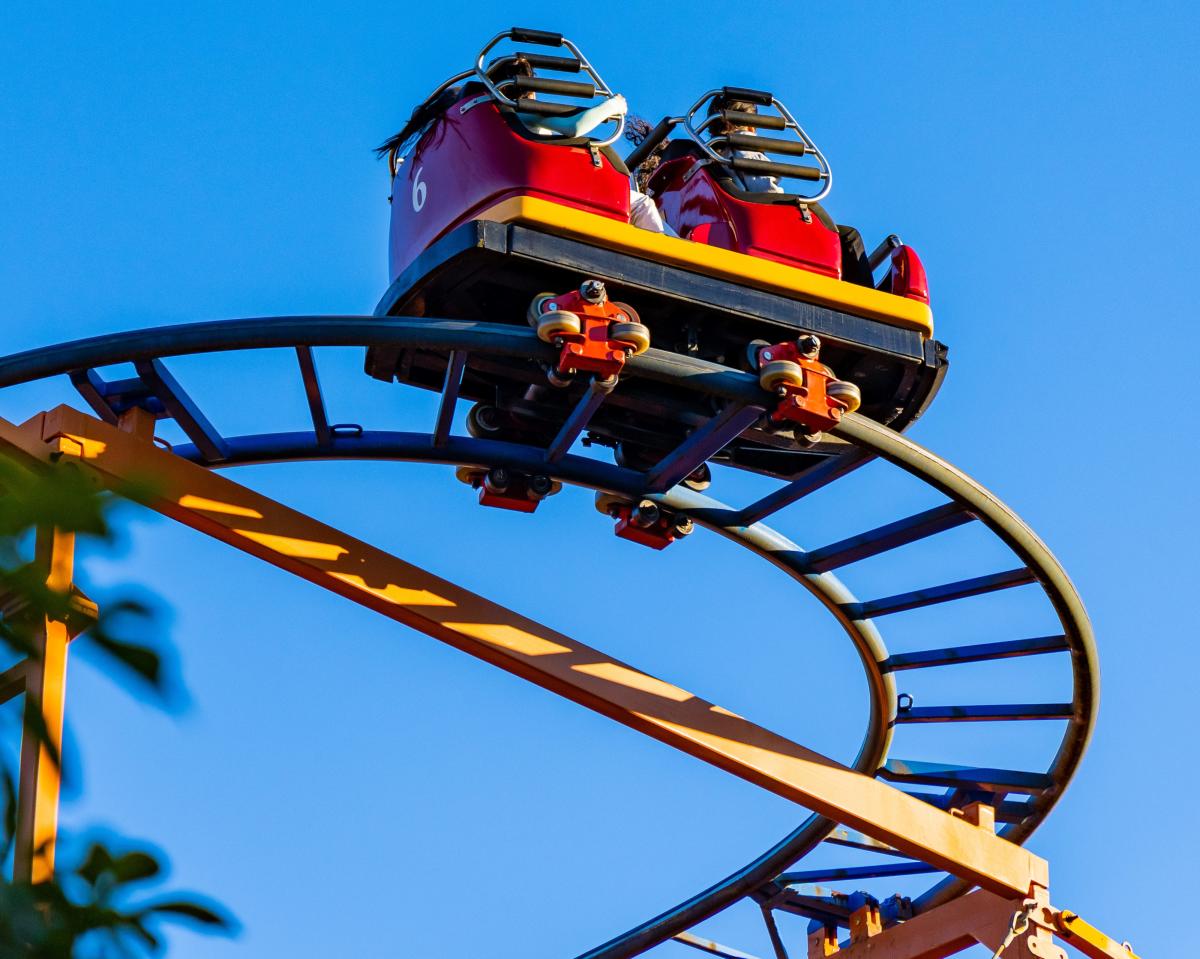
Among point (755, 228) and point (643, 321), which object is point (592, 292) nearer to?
point (643, 321)

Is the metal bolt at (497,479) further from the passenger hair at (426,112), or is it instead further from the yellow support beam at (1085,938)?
the yellow support beam at (1085,938)

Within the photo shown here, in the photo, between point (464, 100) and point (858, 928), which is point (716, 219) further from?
point (858, 928)

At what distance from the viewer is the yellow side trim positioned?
607 cm

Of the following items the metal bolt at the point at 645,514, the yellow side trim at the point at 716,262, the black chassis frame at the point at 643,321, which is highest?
the yellow side trim at the point at 716,262

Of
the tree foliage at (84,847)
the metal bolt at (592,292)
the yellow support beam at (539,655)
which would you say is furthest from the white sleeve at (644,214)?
the tree foliage at (84,847)

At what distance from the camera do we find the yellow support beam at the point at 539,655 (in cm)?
590

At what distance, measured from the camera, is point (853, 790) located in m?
7.30

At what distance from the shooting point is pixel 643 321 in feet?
21.1

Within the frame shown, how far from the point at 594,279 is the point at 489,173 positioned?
498mm

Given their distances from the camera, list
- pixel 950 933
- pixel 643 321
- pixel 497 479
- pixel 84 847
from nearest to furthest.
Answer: pixel 84 847
pixel 643 321
pixel 497 479
pixel 950 933

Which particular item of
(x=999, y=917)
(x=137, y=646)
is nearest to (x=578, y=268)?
(x=999, y=917)

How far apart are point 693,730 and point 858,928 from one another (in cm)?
223

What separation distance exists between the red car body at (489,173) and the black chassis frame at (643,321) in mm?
177

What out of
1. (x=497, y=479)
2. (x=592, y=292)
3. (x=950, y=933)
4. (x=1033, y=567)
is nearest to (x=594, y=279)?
(x=592, y=292)
